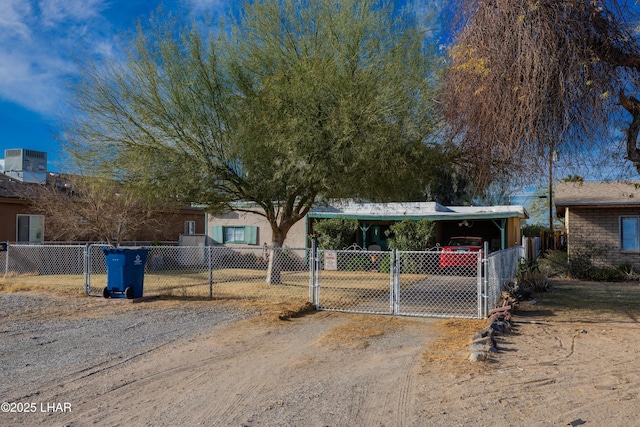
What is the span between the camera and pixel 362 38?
11625mm

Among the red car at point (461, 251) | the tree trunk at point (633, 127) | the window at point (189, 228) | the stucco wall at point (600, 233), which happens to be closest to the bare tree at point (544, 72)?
the tree trunk at point (633, 127)

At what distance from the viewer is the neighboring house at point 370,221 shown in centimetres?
2197

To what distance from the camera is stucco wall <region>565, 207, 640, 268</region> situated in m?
17.8

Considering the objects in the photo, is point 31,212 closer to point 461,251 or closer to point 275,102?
point 275,102

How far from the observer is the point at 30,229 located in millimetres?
20156

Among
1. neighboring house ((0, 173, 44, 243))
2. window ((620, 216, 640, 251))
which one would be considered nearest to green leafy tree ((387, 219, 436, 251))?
window ((620, 216, 640, 251))

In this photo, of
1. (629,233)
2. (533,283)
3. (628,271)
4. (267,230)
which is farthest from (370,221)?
(533,283)

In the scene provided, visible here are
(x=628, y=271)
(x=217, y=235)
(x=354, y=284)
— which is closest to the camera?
(x=354, y=284)

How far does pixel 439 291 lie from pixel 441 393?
9.37 m

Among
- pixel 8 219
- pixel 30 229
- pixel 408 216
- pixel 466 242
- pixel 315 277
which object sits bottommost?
pixel 315 277

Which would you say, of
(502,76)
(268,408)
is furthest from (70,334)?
(502,76)

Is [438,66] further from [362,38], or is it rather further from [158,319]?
[158,319]

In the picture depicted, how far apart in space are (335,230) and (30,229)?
11.8 m

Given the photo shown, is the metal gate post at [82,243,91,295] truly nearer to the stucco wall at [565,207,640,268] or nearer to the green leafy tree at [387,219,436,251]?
the green leafy tree at [387,219,436,251]
